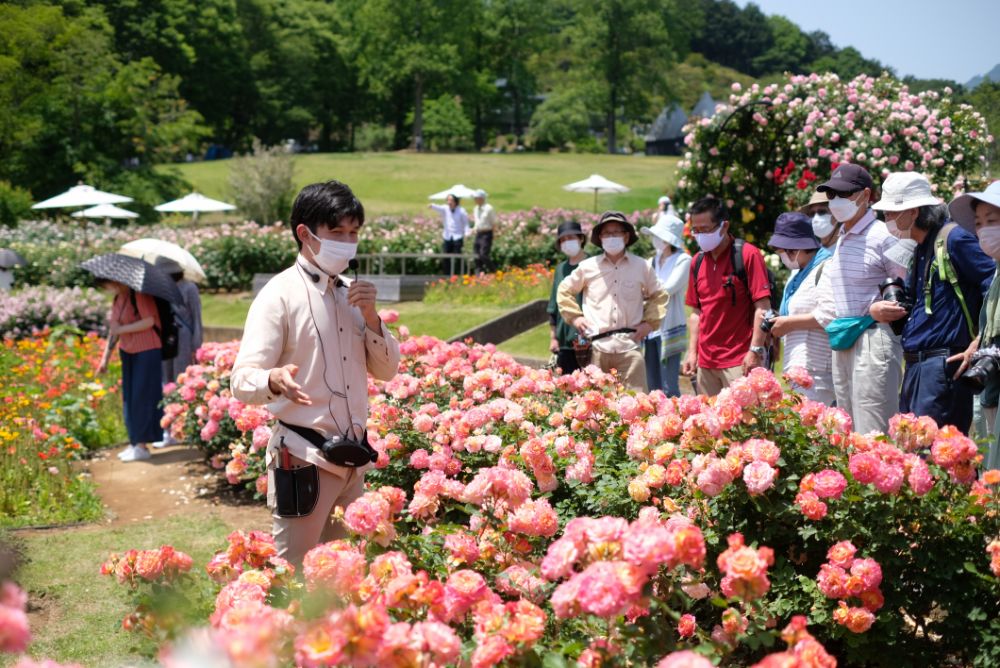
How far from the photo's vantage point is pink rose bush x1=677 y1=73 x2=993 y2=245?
11836 millimetres

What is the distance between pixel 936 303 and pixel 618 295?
216 cm

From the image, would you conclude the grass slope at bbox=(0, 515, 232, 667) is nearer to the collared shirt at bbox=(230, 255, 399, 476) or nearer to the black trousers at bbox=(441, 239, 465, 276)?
the collared shirt at bbox=(230, 255, 399, 476)

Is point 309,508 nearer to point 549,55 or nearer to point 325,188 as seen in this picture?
point 325,188

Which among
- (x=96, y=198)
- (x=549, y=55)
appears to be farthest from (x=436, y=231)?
(x=549, y=55)

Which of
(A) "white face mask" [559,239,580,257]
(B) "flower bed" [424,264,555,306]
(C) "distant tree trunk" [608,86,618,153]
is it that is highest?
(C) "distant tree trunk" [608,86,618,153]

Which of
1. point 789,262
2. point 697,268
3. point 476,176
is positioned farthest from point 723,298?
point 476,176

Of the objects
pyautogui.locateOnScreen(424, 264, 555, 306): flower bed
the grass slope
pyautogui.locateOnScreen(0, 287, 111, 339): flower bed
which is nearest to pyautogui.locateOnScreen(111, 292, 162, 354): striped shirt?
the grass slope

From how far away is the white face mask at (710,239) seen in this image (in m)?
6.07

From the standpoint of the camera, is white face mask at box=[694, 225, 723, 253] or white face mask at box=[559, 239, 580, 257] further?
white face mask at box=[559, 239, 580, 257]

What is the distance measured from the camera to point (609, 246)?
6336 mm

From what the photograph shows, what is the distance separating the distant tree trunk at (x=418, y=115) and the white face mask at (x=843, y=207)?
6261 cm

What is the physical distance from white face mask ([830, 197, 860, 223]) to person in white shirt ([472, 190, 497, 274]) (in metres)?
13.1

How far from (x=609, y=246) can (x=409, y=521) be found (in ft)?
10.3

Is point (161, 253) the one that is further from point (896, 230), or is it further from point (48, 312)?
point (48, 312)
